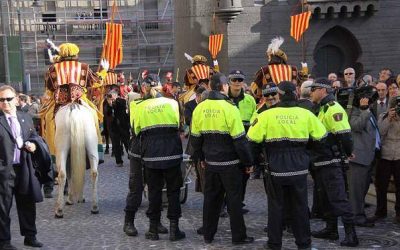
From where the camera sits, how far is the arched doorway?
25.9 m

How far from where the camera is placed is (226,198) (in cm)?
776

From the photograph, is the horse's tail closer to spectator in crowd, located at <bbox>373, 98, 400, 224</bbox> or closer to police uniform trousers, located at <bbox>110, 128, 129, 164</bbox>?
spectator in crowd, located at <bbox>373, 98, 400, 224</bbox>

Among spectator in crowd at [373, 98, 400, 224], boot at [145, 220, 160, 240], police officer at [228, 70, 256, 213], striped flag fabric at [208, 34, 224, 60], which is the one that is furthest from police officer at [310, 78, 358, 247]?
striped flag fabric at [208, 34, 224, 60]

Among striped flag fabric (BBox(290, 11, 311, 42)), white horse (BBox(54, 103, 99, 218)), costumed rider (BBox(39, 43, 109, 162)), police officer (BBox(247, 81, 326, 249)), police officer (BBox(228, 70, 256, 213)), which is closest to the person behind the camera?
police officer (BBox(247, 81, 326, 249))

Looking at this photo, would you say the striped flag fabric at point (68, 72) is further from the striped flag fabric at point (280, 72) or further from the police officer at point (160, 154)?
the striped flag fabric at point (280, 72)

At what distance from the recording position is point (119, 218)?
926cm

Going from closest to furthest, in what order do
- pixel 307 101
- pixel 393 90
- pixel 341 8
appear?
pixel 307 101, pixel 393 90, pixel 341 8

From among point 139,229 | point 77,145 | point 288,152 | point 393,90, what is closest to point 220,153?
point 288,152

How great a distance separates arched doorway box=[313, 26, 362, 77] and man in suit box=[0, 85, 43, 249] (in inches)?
769

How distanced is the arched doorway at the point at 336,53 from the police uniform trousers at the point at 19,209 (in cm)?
1956

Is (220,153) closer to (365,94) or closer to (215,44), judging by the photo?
(365,94)

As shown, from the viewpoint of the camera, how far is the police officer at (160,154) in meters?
7.95

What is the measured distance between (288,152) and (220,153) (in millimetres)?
969

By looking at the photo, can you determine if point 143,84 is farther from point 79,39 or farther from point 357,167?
point 79,39
